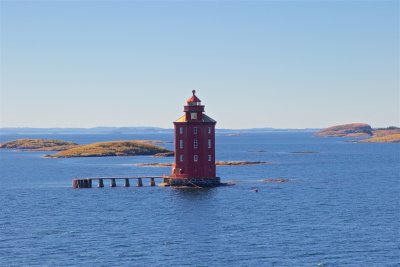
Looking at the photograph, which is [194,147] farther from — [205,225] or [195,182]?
[205,225]

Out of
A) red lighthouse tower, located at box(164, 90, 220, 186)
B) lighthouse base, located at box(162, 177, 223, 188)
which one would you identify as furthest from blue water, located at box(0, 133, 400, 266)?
red lighthouse tower, located at box(164, 90, 220, 186)

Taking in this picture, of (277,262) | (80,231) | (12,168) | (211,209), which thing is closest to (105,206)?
(211,209)

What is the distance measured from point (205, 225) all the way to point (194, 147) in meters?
31.5

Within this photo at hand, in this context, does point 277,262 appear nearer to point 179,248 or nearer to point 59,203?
point 179,248

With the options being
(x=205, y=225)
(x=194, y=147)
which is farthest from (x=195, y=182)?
(x=205, y=225)

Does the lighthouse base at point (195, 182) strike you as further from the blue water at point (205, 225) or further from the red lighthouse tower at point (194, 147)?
the blue water at point (205, 225)

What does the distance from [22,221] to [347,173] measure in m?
85.6

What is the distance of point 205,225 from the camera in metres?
76.1

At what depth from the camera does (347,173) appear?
5910 inches

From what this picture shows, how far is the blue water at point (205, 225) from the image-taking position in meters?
59.5

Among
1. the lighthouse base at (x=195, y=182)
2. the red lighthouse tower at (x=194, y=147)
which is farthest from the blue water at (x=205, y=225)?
the red lighthouse tower at (x=194, y=147)

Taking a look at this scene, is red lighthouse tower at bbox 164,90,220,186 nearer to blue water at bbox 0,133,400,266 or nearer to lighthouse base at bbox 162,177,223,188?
lighthouse base at bbox 162,177,223,188

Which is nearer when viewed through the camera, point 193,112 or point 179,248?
point 179,248

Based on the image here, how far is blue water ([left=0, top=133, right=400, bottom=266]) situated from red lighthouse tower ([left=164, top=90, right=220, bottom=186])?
2.49 meters
